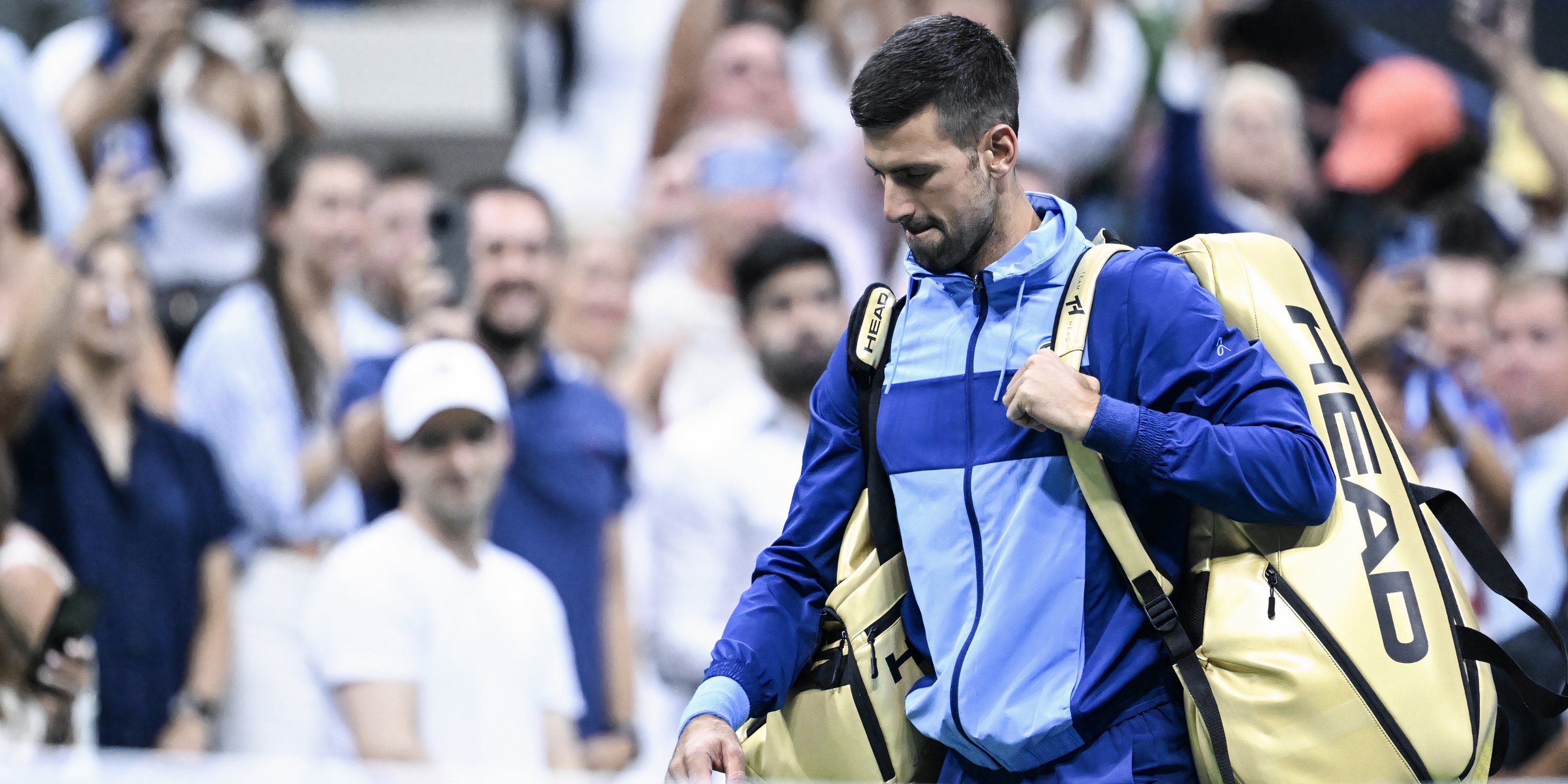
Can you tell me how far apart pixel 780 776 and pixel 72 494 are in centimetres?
395

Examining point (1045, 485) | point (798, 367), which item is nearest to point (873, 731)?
point (1045, 485)

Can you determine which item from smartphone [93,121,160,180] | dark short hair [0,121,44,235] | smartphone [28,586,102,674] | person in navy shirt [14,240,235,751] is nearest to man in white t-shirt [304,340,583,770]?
smartphone [28,586,102,674]

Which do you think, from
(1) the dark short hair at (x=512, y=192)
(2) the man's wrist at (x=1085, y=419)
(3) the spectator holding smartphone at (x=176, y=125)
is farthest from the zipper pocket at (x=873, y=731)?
(3) the spectator holding smartphone at (x=176, y=125)

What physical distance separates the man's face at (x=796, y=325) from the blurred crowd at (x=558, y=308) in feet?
0.05

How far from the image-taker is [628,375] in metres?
6.23

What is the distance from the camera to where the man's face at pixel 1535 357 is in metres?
5.60

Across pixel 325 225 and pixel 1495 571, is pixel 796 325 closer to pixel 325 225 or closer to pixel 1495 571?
pixel 325 225

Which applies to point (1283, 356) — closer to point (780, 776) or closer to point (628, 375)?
point (780, 776)

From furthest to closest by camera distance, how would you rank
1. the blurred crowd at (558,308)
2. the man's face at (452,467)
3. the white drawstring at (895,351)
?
the blurred crowd at (558,308) < the man's face at (452,467) < the white drawstring at (895,351)

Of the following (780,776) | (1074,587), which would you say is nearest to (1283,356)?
(1074,587)

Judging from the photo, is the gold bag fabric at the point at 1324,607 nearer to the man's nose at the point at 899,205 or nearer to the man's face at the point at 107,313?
the man's nose at the point at 899,205

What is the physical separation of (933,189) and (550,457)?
11.4ft

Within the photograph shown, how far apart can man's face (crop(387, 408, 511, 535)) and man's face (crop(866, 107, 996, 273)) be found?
2.76 m

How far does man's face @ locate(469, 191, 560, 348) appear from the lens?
5488 mm
